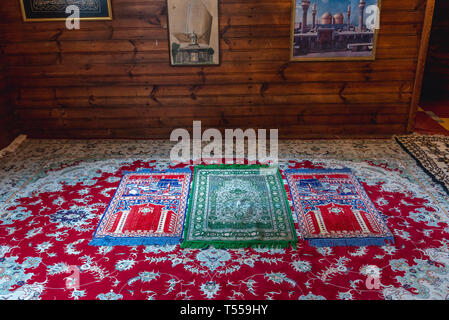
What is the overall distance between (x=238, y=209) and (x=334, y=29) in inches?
89.3

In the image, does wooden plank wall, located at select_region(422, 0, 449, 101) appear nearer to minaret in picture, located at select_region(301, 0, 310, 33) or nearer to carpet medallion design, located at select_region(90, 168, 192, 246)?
minaret in picture, located at select_region(301, 0, 310, 33)

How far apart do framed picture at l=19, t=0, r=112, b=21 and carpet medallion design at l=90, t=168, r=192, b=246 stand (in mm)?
1746

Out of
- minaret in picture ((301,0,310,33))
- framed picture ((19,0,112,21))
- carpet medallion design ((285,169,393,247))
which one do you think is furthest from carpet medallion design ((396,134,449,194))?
framed picture ((19,0,112,21))

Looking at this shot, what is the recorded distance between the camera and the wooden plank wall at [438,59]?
6.00m

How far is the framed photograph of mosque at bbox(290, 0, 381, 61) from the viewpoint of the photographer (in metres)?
4.22

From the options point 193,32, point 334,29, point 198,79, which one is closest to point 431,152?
point 334,29

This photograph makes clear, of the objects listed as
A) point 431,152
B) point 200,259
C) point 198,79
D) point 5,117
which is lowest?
point 200,259

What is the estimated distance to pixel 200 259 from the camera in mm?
2682

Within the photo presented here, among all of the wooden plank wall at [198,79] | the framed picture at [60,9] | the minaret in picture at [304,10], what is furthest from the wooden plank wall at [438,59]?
the framed picture at [60,9]

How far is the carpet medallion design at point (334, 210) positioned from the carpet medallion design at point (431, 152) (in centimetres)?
75

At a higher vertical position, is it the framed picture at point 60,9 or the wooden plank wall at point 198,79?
the framed picture at point 60,9

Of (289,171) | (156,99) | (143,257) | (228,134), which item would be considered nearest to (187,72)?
(156,99)

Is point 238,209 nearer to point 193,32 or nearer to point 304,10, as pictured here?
point 193,32

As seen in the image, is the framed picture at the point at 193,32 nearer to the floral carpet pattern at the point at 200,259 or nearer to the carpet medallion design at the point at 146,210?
the carpet medallion design at the point at 146,210
